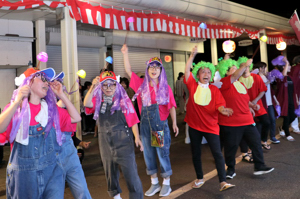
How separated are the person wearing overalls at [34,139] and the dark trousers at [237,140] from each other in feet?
9.99

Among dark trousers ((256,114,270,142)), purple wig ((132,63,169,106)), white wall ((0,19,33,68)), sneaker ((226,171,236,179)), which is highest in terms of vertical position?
white wall ((0,19,33,68))

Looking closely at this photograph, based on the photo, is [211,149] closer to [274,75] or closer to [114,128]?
[114,128]

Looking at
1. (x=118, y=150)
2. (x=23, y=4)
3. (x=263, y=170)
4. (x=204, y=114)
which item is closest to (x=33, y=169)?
(x=118, y=150)

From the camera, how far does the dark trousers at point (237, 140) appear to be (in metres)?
5.02

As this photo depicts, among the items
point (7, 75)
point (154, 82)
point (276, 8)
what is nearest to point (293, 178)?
point (154, 82)

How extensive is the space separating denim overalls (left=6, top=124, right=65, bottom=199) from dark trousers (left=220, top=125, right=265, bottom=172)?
10.3 ft

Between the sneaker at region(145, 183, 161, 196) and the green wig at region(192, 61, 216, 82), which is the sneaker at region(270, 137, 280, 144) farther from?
the sneaker at region(145, 183, 161, 196)

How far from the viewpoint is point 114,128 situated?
3822 millimetres

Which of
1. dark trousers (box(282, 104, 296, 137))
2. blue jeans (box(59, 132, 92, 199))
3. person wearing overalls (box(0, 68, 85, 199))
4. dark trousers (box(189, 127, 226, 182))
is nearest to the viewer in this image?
person wearing overalls (box(0, 68, 85, 199))

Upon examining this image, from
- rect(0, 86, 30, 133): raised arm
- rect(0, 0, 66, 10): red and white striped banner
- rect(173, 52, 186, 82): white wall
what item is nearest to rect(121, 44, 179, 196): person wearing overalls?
rect(0, 86, 30, 133): raised arm

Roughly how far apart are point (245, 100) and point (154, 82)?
5.41 ft

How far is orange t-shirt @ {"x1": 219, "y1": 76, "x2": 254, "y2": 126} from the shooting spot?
5039mm

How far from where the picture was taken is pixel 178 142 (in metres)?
8.76

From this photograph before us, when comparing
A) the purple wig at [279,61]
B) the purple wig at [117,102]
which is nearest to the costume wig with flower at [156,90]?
the purple wig at [117,102]
